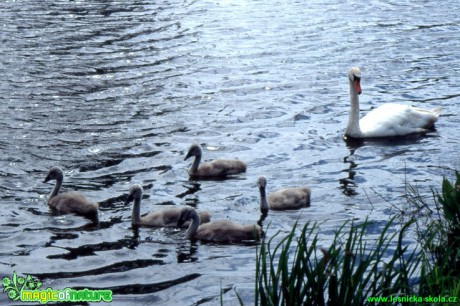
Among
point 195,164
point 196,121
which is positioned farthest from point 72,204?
point 196,121

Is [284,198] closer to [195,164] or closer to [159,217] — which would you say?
[159,217]

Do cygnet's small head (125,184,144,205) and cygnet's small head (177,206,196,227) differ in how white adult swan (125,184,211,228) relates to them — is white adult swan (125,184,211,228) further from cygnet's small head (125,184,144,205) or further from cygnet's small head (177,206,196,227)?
cygnet's small head (177,206,196,227)

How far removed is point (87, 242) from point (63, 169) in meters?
2.90

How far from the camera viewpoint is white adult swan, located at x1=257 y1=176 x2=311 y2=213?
37.9 feet

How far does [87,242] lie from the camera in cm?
1071

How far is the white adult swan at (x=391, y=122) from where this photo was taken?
15156 millimetres

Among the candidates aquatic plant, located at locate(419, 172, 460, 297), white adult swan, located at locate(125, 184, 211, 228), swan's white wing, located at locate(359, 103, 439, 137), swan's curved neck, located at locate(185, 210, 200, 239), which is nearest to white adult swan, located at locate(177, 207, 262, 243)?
swan's curved neck, located at locate(185, 210, 200, 239)

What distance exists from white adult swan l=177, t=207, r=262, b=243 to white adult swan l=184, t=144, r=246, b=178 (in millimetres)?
2242

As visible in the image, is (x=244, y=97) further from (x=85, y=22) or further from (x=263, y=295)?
(x=263, y=295)

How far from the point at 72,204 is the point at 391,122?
5668mm

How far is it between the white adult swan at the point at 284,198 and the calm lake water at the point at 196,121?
0.11 m

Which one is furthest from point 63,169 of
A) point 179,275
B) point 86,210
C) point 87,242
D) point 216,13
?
Answer: point 216,13

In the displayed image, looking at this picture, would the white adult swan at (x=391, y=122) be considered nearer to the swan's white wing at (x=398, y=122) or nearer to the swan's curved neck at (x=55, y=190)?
the swan's white wing at (x=398, y=122)

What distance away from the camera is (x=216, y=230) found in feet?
34.9
